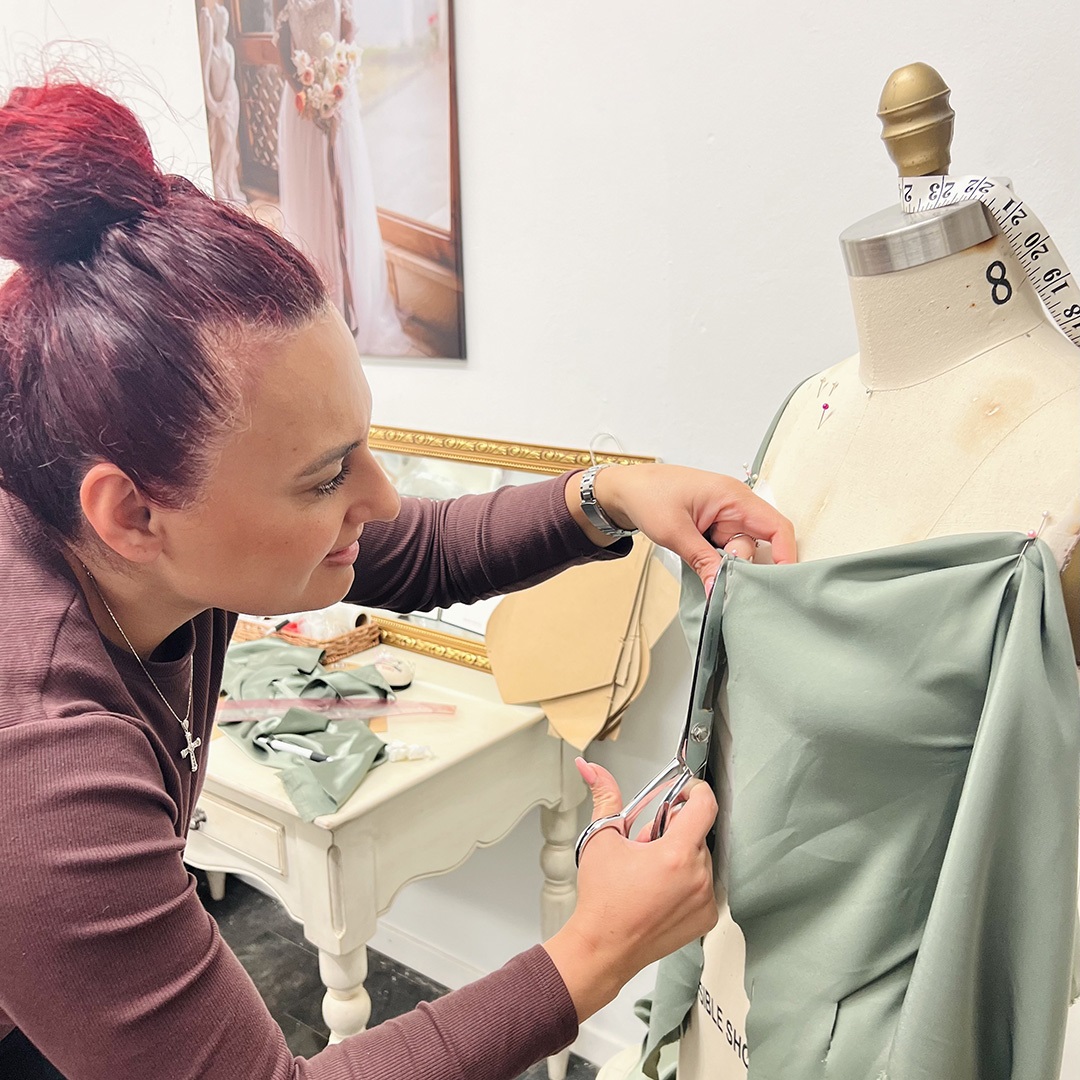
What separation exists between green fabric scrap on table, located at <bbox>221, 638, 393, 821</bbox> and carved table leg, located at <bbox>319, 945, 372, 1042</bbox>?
0.80 feet

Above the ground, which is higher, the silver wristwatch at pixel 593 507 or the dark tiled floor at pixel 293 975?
the silver wristwatch at pixel 593 507

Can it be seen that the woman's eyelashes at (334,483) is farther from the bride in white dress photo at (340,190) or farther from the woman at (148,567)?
the bride in white dress photo at (340,190)

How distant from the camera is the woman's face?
65cm

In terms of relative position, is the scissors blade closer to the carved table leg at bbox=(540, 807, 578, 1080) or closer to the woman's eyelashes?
the woman's eyelashes

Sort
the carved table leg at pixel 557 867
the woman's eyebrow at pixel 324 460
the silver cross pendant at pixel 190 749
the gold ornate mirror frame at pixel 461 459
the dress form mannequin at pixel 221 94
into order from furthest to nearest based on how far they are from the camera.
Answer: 1. the dress form mannequin at pixel 221 94
2. the carved table leg at pixel 557 867
3. the gold ornate mirror frame at pixel 461 459
4. the silver cross pendant at pixel 190 749
5. the woman's eyebrow at pixel 324 460

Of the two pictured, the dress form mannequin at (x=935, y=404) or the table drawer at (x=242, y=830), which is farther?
the table drawer at (x=242, y=830)

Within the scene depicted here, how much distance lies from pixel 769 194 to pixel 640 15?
0.32 metres

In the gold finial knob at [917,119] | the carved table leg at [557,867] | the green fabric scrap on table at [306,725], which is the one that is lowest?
the carved table leg at [557,867]

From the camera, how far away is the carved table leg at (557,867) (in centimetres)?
165

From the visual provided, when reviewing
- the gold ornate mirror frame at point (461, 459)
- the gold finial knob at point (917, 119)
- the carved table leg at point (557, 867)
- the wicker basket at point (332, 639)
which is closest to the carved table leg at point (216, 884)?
the wicker basket at point (332, 639)

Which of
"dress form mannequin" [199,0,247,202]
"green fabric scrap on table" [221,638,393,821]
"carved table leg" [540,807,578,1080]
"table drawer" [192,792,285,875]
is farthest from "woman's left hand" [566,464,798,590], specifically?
"dress form mannequin" [199,0,247,202]

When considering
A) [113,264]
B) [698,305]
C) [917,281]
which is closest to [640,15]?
[698,305]

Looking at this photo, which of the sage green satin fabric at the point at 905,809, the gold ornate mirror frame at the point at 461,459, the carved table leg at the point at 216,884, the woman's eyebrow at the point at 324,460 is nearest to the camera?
the sage green satin fabric at the point at 905,809

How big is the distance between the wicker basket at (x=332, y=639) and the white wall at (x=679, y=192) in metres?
0.40
